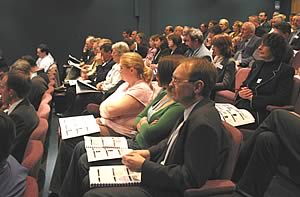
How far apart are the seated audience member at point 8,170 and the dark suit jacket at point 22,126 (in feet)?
2.06

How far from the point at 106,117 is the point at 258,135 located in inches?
50.8

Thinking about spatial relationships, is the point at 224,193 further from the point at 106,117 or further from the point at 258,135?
the point at 106,117

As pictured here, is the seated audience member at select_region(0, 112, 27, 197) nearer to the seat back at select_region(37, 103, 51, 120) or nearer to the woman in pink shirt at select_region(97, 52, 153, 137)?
the seat back at select_region(37, 103, 51, 120)

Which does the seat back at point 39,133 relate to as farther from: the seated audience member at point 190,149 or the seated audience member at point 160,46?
the seated audience member at point 160,46

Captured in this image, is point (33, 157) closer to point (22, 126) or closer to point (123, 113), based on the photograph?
point (22, 126)

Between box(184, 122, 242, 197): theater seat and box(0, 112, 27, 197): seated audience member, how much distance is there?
816 millimetres

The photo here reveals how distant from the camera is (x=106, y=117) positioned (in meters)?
3.40

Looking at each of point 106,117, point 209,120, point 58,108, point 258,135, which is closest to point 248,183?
point 258,135

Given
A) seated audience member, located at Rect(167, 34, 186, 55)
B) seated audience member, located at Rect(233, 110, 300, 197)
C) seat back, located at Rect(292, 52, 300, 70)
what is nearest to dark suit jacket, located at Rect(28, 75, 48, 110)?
seated audience member, located at Rect(233, 110, 300, 197)

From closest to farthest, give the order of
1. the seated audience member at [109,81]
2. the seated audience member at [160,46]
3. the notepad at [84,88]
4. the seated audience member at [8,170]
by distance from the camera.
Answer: the seated audience member at [8,170]
the notepad at [84,88]
the seated audience member at [109,81]
the seated audience member at [160,46]

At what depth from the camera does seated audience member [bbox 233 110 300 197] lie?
2.70m

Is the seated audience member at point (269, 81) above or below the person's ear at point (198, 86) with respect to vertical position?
below

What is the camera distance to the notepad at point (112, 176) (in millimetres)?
2217

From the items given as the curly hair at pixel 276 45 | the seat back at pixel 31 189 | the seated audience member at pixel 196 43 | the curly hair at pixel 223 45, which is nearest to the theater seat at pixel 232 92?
the curly hair at pixel 223 45
